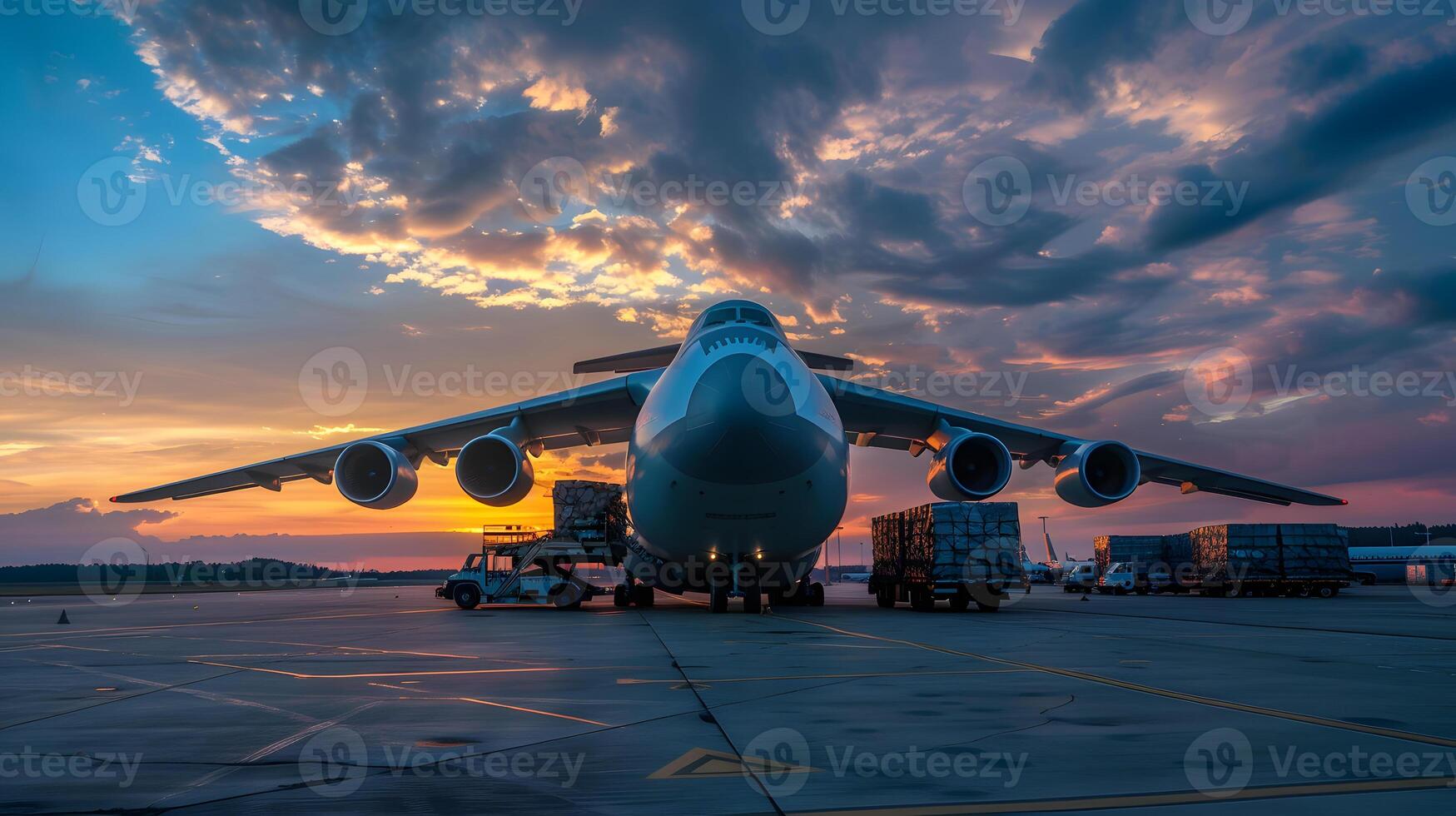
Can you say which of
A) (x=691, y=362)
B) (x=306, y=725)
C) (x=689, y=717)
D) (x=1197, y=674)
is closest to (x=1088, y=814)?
(x=689, y=717)

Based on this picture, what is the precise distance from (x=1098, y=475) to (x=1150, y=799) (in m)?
17.6

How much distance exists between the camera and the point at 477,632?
14.1 m

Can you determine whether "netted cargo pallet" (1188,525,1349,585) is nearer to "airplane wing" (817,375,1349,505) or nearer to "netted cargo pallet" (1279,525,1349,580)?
"netted cargo pallet" (1279,525,1349,580)

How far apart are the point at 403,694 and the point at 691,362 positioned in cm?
950

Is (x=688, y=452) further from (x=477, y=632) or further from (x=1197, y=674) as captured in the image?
(x=1197, y=674)

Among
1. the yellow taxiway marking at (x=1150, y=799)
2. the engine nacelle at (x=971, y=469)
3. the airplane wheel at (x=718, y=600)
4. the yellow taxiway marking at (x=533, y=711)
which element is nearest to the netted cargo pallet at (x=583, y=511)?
the airplane wheel at (x=718, y=600)

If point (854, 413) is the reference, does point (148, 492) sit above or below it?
below

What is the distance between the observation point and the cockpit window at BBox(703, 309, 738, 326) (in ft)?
58.8

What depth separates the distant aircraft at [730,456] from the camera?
1470cm

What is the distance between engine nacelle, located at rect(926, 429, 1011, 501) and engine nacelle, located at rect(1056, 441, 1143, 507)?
173 cm

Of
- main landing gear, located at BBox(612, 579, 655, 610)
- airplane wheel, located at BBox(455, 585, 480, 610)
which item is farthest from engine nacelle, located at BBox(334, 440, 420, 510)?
main landing gear, located at BBox(612, 579, 655, 610)

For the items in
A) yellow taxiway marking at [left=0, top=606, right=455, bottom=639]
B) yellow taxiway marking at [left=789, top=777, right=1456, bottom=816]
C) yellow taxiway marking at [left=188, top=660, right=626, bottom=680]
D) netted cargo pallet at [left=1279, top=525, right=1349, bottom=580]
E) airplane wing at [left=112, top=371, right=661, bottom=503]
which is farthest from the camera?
netted cargo pallet at [left=1279, top=525, right=1349, bottom=580]

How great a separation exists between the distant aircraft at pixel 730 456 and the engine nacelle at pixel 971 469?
38 millimetres

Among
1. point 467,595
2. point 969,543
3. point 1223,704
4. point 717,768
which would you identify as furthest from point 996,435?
point 717,768
